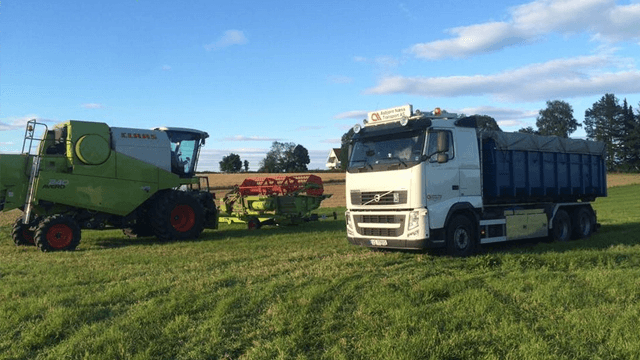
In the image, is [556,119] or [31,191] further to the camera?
[556,119]

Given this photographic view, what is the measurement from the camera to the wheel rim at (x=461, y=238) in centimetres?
1045

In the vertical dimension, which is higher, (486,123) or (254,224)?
(486,123)

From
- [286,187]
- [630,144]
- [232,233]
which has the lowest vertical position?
[232,233]

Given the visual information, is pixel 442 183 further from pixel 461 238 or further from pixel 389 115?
pixel 389 115

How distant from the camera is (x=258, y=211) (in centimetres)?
1767

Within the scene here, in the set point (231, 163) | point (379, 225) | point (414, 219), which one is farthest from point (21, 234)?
point (231, 163)

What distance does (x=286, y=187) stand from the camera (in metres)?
18.0

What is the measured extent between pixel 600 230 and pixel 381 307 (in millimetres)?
12771

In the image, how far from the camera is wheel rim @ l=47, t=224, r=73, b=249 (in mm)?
12570

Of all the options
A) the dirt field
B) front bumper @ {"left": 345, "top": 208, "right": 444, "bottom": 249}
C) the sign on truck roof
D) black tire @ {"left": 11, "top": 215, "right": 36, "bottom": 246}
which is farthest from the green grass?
the dirt field

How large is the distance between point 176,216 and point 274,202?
3473mm

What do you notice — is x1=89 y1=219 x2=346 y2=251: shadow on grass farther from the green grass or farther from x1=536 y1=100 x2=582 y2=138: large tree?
x1=536 y1=100 x2=582 y2=138: large tree

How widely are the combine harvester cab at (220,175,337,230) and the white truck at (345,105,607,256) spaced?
256 inches

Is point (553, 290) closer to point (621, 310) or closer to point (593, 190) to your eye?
point (621, 310)
